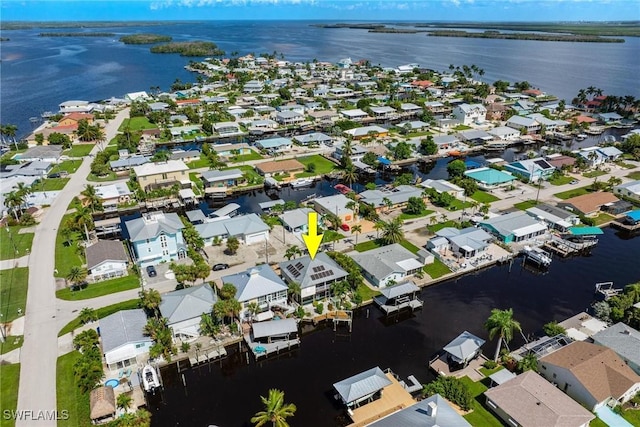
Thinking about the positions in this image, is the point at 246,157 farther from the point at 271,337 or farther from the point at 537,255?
the point at 537,255

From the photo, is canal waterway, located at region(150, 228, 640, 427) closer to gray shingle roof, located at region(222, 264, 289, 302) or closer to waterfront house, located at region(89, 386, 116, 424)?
waterfront house, located at region(89, 386, 116, 424)

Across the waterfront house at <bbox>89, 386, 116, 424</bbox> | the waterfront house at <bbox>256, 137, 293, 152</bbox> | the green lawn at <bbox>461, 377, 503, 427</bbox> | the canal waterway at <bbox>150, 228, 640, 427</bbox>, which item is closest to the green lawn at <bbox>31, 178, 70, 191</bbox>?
the waterfront house at <bbox>256, 137, 293, 152</bbox>

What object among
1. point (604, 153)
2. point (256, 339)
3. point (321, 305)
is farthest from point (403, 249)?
point (604, 153)

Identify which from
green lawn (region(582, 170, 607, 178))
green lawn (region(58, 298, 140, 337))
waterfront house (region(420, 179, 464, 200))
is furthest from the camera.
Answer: green lawn (region(582, 170, 607, 178))

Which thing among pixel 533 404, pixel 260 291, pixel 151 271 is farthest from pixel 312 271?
pixel 533 404

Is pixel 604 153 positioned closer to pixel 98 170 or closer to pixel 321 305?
pixel 321 305

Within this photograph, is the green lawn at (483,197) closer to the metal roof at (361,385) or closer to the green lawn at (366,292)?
the green lawn at (366,292)
